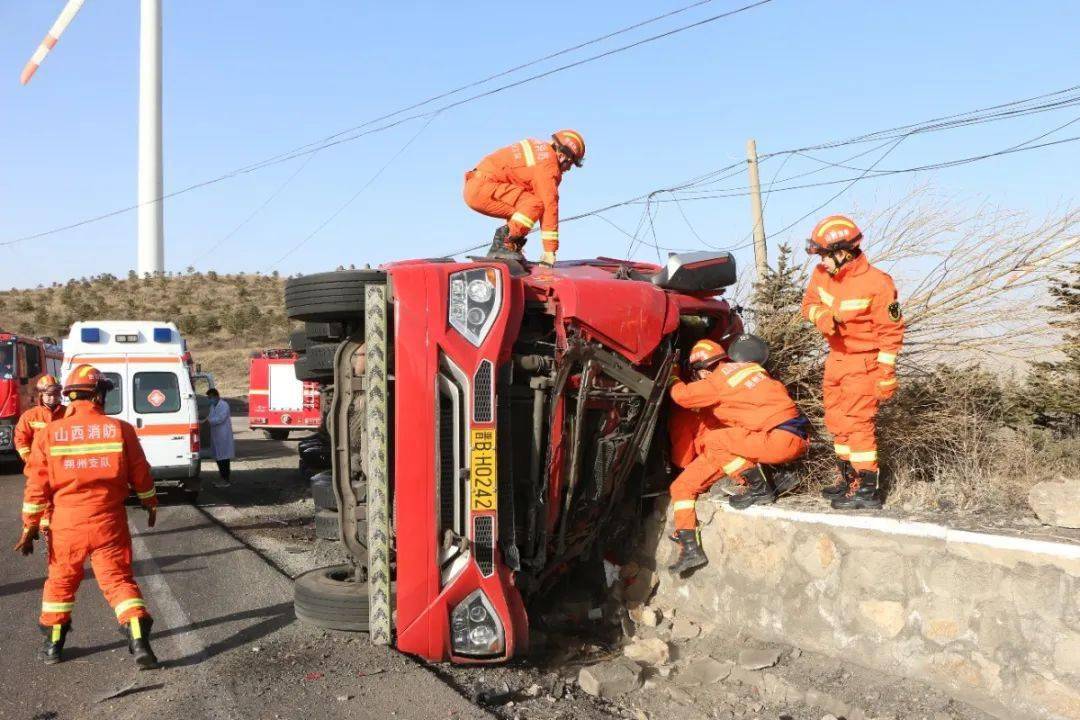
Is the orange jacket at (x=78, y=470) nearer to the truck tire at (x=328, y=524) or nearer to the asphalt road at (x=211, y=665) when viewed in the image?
the asphalt road at (x=211, y=665)

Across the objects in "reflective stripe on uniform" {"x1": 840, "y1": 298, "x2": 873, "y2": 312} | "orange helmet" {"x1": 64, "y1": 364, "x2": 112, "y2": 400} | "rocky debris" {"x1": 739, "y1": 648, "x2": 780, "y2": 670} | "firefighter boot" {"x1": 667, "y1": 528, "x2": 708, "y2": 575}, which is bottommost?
"rocky debris" {"x1": 739, "y1": 648, "x2": 780, "y2": 670}

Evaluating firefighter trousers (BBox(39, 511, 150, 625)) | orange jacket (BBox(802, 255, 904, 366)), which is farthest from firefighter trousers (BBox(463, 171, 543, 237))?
firefighter trousers (BBox(39, 511, 150, 625))

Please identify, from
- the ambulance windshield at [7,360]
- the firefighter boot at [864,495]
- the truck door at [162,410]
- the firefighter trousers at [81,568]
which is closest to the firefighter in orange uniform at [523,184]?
the firefighter boot at [864,495]

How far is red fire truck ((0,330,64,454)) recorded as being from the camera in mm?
16906

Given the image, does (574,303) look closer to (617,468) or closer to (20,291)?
(617,468)

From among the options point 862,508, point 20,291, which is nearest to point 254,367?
point 862,508

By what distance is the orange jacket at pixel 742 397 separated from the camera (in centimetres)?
564

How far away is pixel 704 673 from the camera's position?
518 cm

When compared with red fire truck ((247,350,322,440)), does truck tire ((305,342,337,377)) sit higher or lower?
higher

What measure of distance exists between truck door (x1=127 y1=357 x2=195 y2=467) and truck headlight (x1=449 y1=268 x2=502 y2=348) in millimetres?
8873

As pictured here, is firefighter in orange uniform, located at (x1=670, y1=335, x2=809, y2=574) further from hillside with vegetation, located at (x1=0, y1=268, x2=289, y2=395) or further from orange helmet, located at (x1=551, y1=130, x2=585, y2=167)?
hillside with vegetation, located at (x1=0, y1=268, x2=289, y2=395)

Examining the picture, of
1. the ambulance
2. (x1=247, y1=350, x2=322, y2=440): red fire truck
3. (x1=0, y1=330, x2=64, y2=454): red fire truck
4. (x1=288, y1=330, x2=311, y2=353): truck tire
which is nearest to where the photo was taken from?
(x1=288, y1=330, x2=311, y2=353): truck tire

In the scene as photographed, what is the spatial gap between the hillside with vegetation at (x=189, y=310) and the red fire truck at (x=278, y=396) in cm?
1844

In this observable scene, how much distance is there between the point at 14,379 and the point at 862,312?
15975 millimetres
